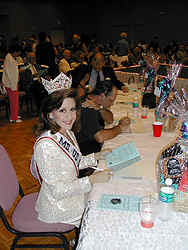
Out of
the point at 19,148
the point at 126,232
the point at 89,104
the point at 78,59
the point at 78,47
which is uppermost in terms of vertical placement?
the point at 78,47

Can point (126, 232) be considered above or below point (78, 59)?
below

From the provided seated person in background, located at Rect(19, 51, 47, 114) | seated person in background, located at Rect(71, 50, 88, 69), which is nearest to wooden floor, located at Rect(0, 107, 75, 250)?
seated person in background, located at Rect(19, 51, 47, 114)

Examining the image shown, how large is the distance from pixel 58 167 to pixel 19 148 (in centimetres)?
258

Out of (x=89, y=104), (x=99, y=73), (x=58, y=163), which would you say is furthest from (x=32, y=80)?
(x=58, y=163)

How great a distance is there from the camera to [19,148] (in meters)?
3.90

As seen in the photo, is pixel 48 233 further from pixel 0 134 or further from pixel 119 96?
pixel 0 134

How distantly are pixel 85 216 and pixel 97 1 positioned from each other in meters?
14.9

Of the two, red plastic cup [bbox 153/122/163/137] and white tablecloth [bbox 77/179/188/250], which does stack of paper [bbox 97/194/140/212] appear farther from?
red plastic cup [bbox 153/122/163/137]

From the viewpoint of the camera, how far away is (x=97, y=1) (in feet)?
47.7

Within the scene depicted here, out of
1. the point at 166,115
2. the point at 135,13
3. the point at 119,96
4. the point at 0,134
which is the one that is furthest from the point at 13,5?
the point at 166,115

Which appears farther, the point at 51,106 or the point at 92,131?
the point at 92,131

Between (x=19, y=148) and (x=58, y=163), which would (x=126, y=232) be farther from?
(x=19, y=148)

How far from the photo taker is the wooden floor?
2.28 metres

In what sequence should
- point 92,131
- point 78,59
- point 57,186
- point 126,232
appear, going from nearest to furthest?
1. point 126,232
2. point 57,186
3. point 92,131
4. point 78,59
